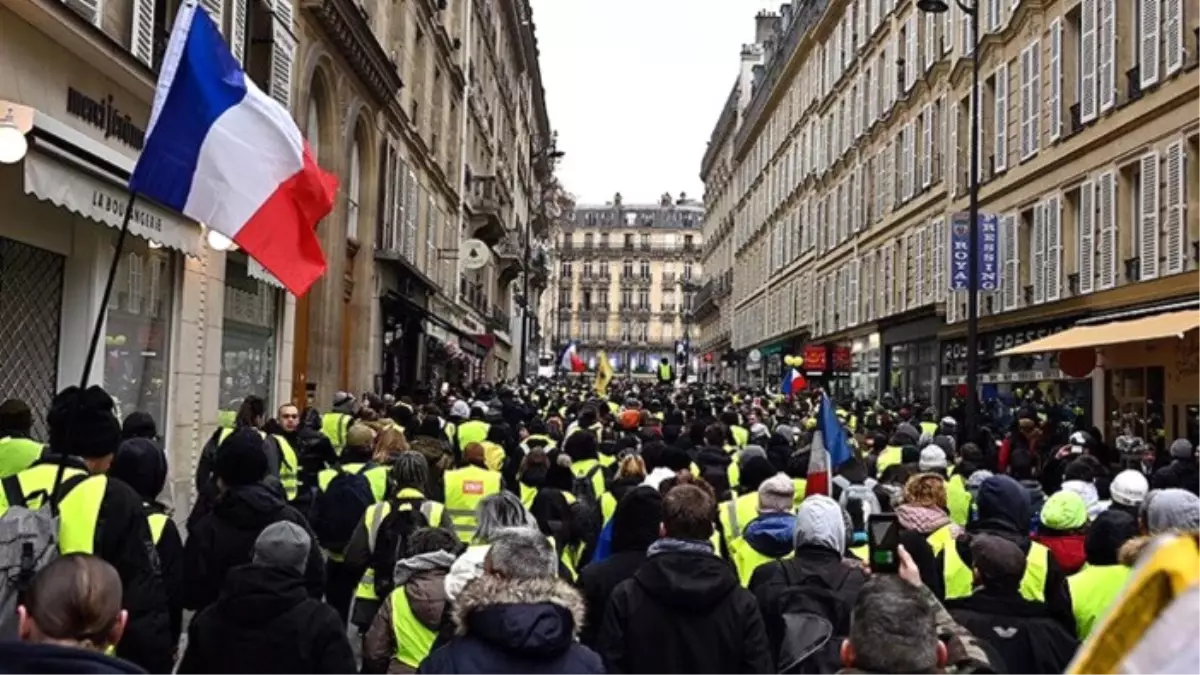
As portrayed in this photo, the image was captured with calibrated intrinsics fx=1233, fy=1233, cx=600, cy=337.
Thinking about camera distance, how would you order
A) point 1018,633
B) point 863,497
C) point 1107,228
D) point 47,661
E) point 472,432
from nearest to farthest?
point 47,661, point 1018,633, point 863,497, point 472,432, point 1107,228

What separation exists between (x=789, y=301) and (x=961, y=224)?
1124 inches

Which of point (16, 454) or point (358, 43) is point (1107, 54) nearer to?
point (358, 43)

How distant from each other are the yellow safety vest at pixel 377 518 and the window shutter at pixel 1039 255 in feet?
62.5

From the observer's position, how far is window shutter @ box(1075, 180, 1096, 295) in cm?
2058

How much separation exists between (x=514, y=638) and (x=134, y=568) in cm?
201

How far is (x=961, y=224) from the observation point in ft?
83.4

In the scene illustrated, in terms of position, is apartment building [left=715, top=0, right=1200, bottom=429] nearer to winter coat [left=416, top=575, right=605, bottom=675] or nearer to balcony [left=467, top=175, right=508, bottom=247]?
balcony [left=467, top=175, right=508, bottom=247]

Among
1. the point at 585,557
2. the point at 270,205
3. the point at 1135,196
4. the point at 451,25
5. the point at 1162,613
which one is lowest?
the point at 585,557

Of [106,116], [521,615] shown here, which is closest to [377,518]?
[521,615]

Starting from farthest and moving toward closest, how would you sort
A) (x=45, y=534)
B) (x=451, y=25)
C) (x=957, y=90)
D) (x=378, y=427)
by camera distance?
(x=451, y=25)
(x=957, y=90)
(x=378, y=427)
(x=45, y=534)

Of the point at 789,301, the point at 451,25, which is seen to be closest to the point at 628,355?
the point at 789,301

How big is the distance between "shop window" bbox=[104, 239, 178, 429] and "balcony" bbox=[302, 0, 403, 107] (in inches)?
181

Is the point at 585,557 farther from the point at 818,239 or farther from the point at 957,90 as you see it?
the point at 818,239

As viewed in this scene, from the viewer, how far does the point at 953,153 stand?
95.8 ft
